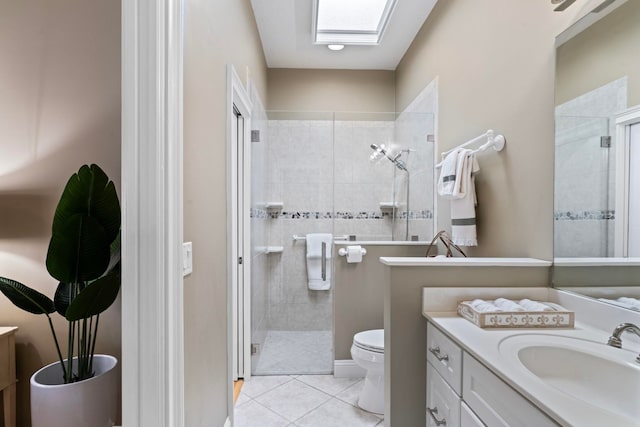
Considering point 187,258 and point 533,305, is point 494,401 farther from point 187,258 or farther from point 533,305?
point 187,258

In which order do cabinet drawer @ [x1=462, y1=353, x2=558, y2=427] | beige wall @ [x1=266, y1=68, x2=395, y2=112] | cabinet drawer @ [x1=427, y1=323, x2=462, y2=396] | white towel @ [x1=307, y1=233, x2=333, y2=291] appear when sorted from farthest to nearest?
1. beige wall @ [x1=266, y1=68, x2=395, y2=112]
2. white towel @ [x1=307, y1=233, x2=333, y2=291]
3. cabinet drawer @ [x1=427, y1=323, x2=462, y2=396]
4. cabinet drawer @ [x1=462, y1=353, x2=558, y2=427]

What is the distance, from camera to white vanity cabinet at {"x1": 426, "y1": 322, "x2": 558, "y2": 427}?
804 millimetres

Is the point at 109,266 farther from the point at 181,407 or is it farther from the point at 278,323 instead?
the point at 278,323

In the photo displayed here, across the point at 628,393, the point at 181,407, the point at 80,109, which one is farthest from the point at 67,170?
the point at 628,393

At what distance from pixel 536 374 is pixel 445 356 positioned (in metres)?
0.29

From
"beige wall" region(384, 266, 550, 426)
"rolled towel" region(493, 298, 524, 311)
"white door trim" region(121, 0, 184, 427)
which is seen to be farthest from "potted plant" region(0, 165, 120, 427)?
"rolled towel" region(493, 298, 524, 311)

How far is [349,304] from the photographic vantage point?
2479mm

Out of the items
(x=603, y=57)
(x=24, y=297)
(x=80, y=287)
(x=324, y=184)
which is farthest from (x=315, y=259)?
(x=603, y=57)

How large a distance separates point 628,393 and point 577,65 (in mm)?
1090

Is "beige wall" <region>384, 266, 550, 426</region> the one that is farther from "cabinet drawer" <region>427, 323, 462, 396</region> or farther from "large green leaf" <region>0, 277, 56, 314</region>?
"large green leaf" <region>0, 277, 56, 314</region>

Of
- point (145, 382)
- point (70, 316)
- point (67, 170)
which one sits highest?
point (67, 170)

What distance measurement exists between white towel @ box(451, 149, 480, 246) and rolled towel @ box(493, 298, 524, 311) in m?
0.52

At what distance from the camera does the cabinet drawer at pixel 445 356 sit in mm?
1122

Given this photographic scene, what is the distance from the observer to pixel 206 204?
1392mm
